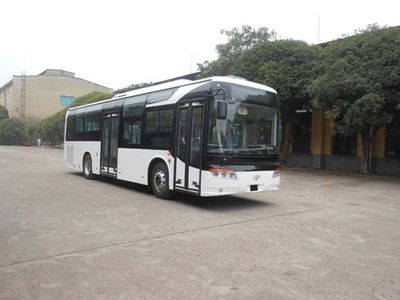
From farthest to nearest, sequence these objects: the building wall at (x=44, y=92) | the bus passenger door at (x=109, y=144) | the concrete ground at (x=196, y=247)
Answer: the building wall at (x=44, y=92)
the bus passenger door at (x=109, y=144)
the concrete ground at (x=196, y=247)

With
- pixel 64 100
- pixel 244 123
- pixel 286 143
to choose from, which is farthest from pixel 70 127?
pixel 64 100

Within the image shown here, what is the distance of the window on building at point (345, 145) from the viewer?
2153cm

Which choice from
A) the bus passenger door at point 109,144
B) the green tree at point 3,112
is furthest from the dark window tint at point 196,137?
the green tree at point 3,112

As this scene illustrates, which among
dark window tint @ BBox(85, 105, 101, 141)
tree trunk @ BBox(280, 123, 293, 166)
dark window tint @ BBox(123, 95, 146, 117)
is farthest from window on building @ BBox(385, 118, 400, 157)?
dark window tint @ BBox(85, 105, 101, 141)

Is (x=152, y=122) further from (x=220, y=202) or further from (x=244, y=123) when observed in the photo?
(x=244, y=123)

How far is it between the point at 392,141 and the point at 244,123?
44.6ft

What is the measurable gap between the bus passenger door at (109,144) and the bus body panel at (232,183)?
5.12 metres

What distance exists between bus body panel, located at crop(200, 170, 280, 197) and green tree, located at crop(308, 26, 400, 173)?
25.9 feet

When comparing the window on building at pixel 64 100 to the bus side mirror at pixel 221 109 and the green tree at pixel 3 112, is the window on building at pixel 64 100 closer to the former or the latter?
the green tree at pixel 3 112

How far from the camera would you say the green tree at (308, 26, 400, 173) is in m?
15.4

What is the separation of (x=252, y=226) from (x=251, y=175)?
72.6 inches

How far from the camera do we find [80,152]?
16.3 m

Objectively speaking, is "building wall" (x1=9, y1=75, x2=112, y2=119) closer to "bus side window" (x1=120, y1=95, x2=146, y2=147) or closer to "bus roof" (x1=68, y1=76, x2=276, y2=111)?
"bus roof" (x1=68, y1=76, x2=276, y2=111)

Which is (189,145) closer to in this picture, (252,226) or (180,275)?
(252,226)
